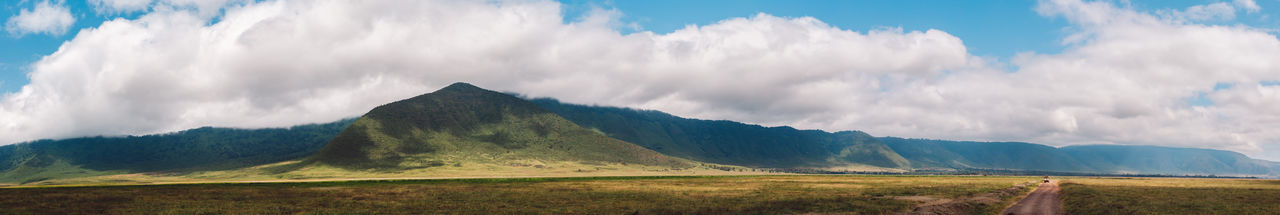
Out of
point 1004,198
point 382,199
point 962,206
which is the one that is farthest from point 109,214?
point 1004,198

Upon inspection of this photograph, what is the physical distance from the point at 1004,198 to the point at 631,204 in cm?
4719

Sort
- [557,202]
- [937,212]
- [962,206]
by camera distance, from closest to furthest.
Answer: [937,212]
[962,206]
[557,202]

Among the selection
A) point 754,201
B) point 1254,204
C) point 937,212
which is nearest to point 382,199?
point 754,201

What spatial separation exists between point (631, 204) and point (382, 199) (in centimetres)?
3105

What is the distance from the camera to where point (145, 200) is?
69188 mm

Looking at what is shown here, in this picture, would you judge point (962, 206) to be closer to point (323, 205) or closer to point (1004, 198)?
point (1004, 198)

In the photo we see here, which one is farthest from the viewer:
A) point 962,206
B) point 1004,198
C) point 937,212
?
point 1004,198

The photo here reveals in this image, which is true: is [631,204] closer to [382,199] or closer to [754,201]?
[754,201]

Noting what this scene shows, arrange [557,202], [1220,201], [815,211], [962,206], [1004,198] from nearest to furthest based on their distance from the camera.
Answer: [815,211], [962,206], [1220,201], [557,202], [1004,198]

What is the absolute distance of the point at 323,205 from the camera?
2633 inches

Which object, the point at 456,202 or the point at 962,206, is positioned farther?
the point at 456,202

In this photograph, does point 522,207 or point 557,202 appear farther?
point 557,202

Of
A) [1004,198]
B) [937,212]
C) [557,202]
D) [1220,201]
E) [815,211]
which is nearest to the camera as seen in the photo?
[937,212]

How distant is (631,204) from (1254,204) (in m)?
63.2
